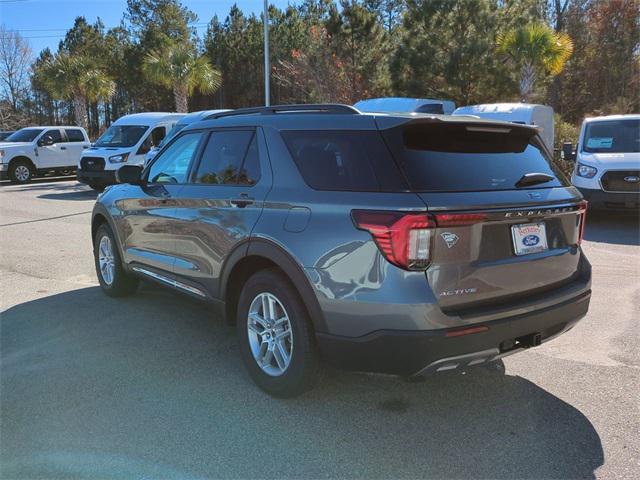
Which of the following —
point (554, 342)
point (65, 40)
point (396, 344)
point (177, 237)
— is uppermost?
point (65, 40)

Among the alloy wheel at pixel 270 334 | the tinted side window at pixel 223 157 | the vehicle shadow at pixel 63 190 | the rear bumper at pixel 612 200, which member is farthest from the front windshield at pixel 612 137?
the vehicle shadow at pixel 63 190

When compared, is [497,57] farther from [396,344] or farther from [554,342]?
[396,344]

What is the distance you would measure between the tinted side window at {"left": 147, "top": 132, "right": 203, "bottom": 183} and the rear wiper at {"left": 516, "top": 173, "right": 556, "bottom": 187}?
2.48 meters

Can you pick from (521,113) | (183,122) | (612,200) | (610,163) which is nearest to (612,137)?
(610,163)

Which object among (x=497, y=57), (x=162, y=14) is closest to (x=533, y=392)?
(x=497, y=57)

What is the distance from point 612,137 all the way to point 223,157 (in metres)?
9.37

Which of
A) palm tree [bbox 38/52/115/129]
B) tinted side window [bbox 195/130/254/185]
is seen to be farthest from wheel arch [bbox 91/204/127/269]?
palm tree [bbox 38/52/115/129]

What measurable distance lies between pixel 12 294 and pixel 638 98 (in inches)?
1293

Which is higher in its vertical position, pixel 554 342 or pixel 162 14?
pixel 162 14

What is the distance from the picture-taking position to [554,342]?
4668mm

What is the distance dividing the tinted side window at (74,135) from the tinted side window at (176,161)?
54.4 ft

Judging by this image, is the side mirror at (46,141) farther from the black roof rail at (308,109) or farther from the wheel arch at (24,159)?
the black roof rail at (308,109)

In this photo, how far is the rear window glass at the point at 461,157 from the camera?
3.00 m

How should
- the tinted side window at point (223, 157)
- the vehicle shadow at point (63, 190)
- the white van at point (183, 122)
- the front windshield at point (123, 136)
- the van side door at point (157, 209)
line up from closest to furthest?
the tinted side window at point (223, 157)
the van side door at point (157, 209)
the white van at point (183, 122)
the vehicle shadow at point (63, 190)
the front windshield at point (123, 136)
